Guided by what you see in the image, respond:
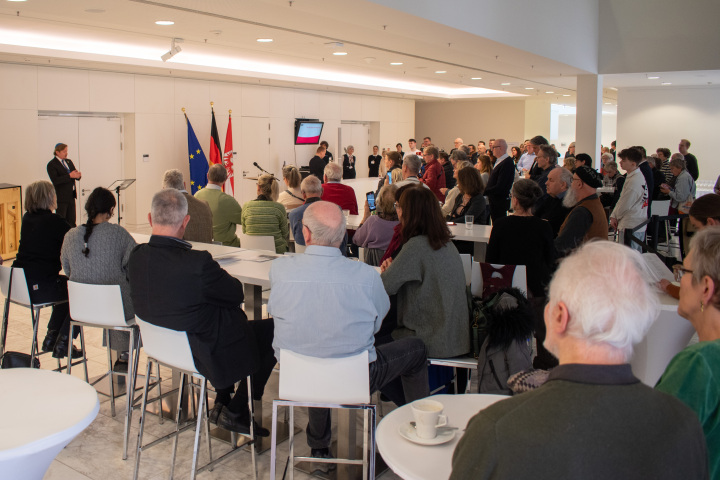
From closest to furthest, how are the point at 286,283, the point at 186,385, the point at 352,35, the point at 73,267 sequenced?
1. the point at 286,283
2. the point at 73,267
3. the point at 186,385
4. the point at 352,35

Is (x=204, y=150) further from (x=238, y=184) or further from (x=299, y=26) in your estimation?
(x=299, y=26)

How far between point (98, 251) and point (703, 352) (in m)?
3.32

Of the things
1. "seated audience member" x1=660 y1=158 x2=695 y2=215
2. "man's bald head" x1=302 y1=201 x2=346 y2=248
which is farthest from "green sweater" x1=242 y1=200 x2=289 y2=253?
"seated audience member" x1=660 y1=158 x2=695 y2=215

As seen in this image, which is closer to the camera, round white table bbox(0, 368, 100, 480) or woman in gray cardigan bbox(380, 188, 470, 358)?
round white table bbox(0, 368, 100, 480)

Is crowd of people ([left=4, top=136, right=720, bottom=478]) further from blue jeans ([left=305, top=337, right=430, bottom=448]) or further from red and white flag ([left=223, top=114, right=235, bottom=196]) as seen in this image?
red and white flag ([left=223, top=114, right=235, bottom=196])

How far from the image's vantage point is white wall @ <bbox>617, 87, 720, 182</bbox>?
15.2m

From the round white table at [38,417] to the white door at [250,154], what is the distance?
11.6 metres

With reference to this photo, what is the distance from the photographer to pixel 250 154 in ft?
45.9

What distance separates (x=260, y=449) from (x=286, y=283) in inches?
51.6

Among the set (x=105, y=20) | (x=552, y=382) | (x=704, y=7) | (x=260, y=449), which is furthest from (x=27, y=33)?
(x=704, y=7)

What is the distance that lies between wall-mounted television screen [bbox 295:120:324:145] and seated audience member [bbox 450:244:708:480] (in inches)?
556

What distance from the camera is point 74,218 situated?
970cm

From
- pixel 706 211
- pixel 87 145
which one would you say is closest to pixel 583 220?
pixel 706 211

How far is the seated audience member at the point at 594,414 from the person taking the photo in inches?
48.6
